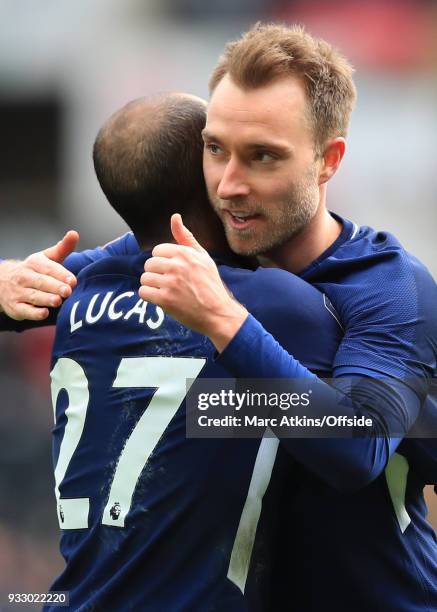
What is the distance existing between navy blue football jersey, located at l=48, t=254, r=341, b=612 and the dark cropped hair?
6.2 inches

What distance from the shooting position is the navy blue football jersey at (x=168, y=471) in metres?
3.35

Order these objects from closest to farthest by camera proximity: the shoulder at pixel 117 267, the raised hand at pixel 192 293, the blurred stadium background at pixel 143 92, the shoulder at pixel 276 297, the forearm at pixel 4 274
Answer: the raised hand at pixel 192 293
the shoulder at pixel 276 297
the shoulder at pixel 117 267
the forearm at pixel 4 274
the blurred stadium background at pixel 143 92

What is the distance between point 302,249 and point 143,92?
42.3ft

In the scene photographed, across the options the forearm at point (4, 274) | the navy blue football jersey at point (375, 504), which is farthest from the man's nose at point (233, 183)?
the forearm at point (4, 274)

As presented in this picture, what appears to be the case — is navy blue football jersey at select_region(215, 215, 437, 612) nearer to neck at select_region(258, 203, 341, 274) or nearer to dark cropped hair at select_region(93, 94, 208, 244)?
neck at select_region(258, 203, 341, 274)

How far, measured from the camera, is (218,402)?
335 centimetres

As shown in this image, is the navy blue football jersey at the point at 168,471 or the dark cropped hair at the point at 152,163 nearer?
the navy blue football jersey at the point at 168,471

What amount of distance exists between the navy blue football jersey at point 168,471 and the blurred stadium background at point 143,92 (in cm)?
779

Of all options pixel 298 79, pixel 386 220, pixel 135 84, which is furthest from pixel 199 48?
pixel 298 79

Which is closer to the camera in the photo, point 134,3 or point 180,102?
point 180,102

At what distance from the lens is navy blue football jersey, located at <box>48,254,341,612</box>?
132 inches

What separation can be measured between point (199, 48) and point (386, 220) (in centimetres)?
400

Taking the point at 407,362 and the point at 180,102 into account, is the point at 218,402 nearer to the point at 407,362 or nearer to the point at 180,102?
the point at 407,362

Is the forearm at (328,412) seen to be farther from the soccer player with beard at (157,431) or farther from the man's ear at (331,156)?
the man's ear at (331,156)
